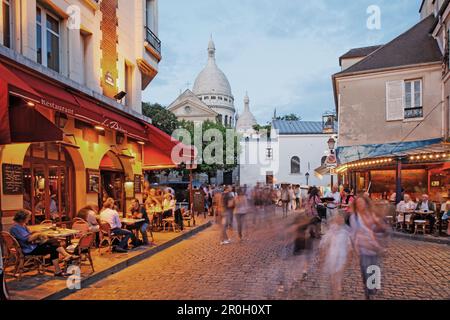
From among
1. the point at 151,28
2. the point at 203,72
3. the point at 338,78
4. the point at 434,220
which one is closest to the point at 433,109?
the point at 338,78

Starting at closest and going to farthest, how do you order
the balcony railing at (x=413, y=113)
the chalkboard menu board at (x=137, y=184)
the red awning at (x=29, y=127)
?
1. the red awning at (x=29, y=127)
2. the chalkboard menu board at (x=137, y=184)
3. the balcony railing at (x=413, y=113)

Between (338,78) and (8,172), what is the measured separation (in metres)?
18.3

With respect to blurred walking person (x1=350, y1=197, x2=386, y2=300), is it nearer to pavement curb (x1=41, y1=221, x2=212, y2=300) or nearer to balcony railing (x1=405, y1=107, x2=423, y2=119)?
pavement curb (x1=41, y1=221, x2=212, y2=300)

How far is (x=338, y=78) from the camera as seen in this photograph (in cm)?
2158

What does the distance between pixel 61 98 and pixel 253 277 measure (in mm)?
5460

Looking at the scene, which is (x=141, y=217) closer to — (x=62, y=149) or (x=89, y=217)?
(x=89, y=217)

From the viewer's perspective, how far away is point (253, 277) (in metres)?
7.03

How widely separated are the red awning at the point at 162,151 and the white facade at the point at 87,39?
1405 mm

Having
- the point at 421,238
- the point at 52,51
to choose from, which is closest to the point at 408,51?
the point at 421,238

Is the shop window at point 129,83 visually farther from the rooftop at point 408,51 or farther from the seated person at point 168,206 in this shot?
the rooftop at point 408,51

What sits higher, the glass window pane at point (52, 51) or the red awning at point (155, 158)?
the glass window pane at point (52, 51)

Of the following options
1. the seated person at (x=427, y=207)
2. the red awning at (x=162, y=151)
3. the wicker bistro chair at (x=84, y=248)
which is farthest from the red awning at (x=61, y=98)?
the seated person at (x=427, y=207)

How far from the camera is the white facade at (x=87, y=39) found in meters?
8.62
